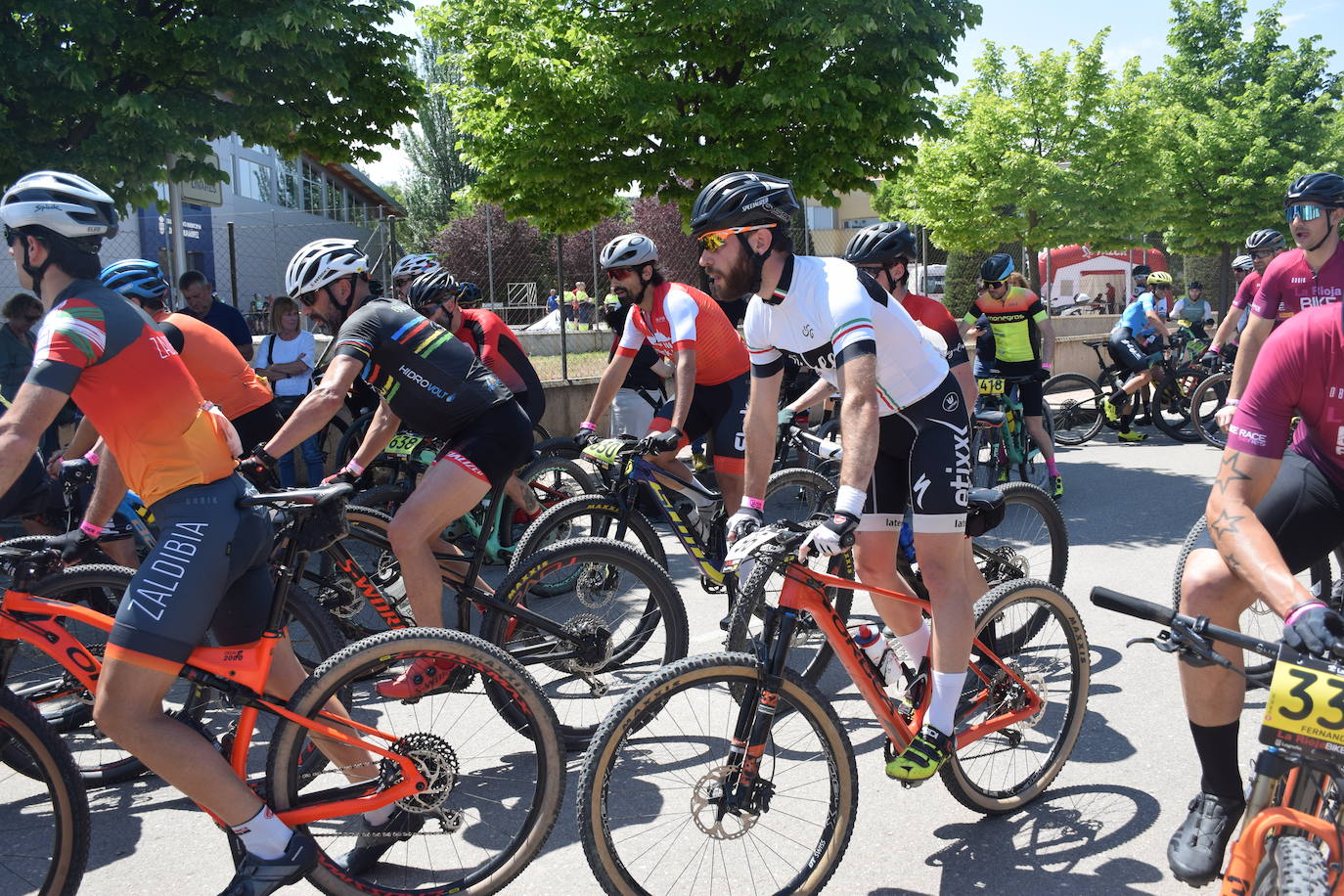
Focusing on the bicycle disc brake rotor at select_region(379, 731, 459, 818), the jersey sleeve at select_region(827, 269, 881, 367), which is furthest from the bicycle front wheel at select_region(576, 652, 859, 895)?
the jersey sleeve at select_region(827, 269, 881, 367)

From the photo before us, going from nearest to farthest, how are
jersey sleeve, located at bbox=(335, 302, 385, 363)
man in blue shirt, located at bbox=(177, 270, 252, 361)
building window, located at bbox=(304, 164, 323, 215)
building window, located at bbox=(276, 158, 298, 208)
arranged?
jersey sleeve, located at bbox=(335, 302, 385, 363) → man in blue shirt, located at bbox=(177, 270, 252, 361) → building window, located at bbox=(276, 158, 298, 208) → building window, located at bbox=(304, 164, 323, 215)

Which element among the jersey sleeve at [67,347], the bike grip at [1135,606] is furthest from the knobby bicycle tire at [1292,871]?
the jersey sleeve at [67,347]

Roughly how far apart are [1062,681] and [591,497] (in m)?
2.39

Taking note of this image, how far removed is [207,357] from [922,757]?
470 cm

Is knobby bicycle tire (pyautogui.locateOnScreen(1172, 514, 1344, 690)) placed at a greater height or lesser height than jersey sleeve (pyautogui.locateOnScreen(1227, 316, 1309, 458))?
lesser

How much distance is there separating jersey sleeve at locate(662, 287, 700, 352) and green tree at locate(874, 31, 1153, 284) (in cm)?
1751

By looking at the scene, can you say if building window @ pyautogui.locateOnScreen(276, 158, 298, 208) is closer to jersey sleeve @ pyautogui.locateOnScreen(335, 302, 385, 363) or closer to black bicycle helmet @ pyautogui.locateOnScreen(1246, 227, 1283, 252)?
black bicycle helmet @ pyautogui.locateOnScreen(1246, 227, 1283, 252)

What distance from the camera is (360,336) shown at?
4.55 metres

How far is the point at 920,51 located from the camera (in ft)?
37.7

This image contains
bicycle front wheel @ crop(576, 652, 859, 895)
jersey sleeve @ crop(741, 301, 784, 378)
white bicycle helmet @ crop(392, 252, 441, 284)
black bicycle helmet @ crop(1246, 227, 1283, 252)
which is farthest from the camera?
black bicycle helmet @ crop(1246, 227, 1283, 252)

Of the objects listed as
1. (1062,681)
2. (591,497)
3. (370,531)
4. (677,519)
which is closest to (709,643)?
(677,519)

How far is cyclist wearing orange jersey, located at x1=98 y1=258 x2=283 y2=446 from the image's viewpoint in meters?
5.71

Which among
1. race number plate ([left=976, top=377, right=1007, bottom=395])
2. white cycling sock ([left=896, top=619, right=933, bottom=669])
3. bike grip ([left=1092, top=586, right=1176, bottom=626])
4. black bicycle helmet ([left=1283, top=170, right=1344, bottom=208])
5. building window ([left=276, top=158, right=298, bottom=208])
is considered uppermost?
building window ([left=276, top=158, right=298, bottom=208])

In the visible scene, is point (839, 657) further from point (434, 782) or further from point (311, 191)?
point (311, 191)
